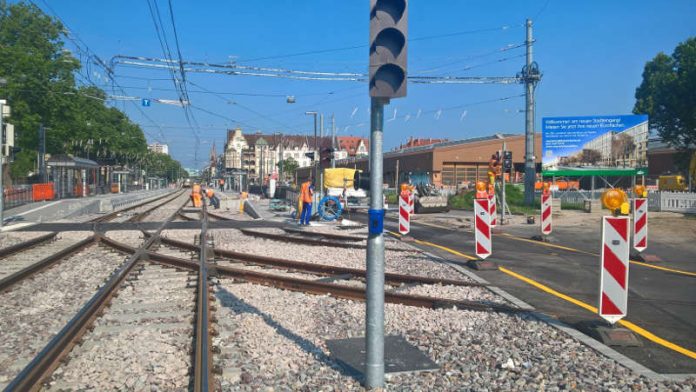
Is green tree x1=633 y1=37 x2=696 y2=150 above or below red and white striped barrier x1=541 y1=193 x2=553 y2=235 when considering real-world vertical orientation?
above

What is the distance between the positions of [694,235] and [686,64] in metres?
29.9

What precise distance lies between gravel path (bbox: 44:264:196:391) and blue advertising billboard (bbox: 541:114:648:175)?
29198 mm

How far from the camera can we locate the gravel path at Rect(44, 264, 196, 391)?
4430 millimetres

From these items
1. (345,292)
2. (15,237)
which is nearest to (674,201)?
(345,292)

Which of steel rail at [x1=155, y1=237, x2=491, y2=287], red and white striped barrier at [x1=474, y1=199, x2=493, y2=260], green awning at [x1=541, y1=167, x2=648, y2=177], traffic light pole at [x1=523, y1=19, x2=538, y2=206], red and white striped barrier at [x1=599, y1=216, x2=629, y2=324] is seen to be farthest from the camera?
green awning at [x1=541, y1=167, x2=648, y2=177]

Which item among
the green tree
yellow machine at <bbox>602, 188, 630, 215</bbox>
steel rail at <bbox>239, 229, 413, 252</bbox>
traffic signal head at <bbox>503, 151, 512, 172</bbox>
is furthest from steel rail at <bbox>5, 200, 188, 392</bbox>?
the green tree

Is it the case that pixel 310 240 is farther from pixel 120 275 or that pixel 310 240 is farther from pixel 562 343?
pixel 562 343

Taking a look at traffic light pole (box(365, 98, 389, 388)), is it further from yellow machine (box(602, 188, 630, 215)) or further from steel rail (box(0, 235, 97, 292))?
steel rail (box(0, 235, 97, 292))

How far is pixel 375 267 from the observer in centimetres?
435

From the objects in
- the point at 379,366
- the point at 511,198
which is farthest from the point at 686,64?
the point at 379,366

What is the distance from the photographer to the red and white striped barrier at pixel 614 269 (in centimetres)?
568

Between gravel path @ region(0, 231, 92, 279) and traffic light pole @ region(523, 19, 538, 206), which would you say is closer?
gravel path @ region(0, 231, 92, 279)

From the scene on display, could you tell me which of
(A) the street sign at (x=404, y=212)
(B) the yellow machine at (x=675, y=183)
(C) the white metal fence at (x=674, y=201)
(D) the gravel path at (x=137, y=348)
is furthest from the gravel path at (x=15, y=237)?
(B) the yellow machine at (x=675, y=183)

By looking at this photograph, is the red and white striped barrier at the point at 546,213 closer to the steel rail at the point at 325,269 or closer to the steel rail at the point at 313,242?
the steel rail at the point at 313,242
